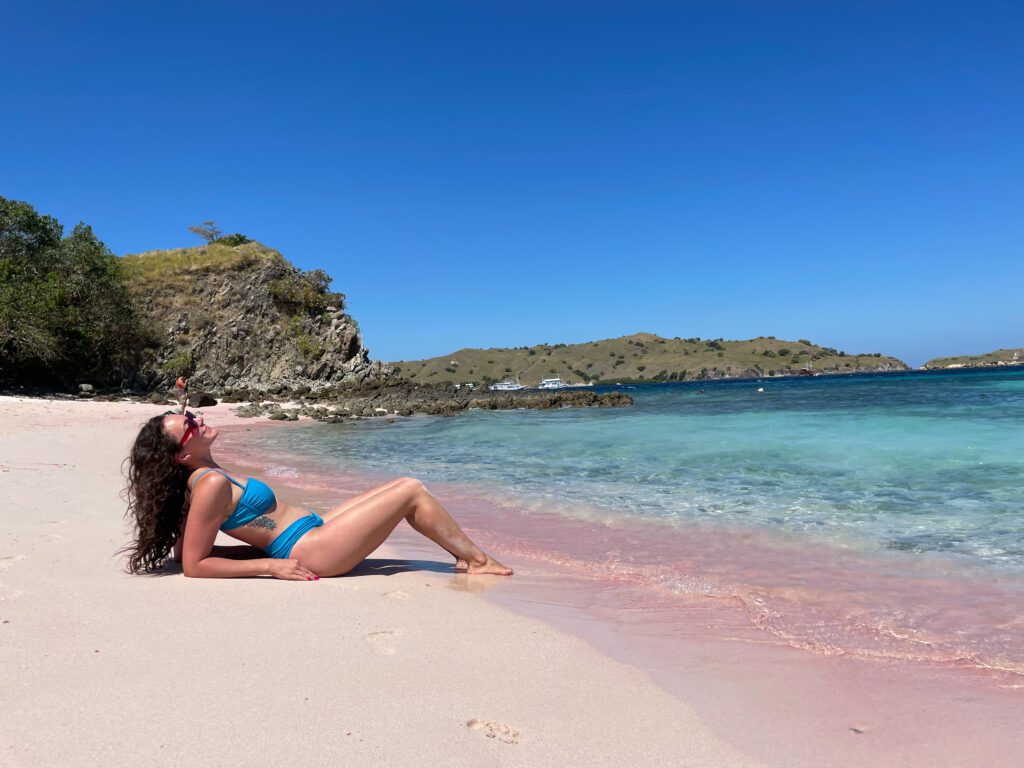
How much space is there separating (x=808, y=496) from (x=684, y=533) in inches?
103

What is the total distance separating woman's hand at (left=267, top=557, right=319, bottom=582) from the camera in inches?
148

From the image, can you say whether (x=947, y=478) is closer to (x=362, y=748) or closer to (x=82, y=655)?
(x=362, y=748)

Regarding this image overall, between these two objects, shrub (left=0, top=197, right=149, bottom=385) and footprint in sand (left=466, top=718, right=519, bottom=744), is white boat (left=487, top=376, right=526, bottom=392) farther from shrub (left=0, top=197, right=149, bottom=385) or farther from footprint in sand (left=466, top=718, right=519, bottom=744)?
footprint in sand (left=466, top=718, right=519, bottom=744)

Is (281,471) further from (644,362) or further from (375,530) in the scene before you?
(644,362)

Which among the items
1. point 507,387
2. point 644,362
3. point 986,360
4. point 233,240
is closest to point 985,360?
point 986,360

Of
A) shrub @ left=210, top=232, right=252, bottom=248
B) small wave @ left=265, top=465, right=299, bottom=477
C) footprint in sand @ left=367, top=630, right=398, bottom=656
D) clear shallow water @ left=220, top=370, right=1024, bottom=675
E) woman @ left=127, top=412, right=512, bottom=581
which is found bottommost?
clear shallow water @ left=220, top=370, right=1024, bottom=675

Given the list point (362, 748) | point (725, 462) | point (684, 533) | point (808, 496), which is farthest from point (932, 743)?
point (725, 462)

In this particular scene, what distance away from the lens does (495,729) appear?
2180mm

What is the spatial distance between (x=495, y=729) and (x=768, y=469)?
29.2 ft

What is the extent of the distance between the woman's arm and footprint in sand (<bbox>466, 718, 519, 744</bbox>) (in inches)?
77.1

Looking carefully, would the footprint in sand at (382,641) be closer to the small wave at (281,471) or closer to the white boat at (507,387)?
the small wave at (281,471)

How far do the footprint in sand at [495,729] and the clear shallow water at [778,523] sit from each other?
1.64m

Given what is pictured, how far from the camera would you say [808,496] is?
7684mm

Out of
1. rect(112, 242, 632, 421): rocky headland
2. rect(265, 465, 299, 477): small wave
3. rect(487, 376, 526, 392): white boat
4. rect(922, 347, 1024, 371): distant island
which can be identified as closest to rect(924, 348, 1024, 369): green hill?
rect(922, 347, 1024, 371): distant island
